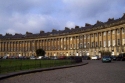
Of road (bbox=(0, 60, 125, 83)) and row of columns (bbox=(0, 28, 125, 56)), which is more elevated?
row of columns (bbox=(0, 28, 125, 56))

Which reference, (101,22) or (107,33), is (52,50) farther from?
(107,33)

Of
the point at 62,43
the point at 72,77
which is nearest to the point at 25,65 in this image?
the point at 72,77

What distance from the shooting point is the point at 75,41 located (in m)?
113

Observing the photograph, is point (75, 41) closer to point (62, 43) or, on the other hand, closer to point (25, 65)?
point (62, 43)

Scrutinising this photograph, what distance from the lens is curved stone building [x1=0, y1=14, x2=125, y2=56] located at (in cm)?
8606

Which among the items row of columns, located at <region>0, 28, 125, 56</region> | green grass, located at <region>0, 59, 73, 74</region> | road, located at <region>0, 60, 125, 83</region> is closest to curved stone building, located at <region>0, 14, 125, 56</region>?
row of columns, located at <region>0, 28, 125, 56</region>

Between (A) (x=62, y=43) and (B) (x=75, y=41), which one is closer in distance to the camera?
(B) (x=75, y=41)

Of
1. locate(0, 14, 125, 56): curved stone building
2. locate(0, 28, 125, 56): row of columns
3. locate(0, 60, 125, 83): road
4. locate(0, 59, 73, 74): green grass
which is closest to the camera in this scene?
locate(0, 60, 125, 83): road

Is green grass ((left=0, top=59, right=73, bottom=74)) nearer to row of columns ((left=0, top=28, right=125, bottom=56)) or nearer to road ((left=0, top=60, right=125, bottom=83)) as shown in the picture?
road ((left=0, top=60, right=125, bottom=83))

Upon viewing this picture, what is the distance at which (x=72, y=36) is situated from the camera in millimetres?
114312

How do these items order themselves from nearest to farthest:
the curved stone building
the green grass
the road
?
the road, the green grass, the curved stone building

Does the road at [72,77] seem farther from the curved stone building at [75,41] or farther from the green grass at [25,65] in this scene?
the curved stone building at [75,41]

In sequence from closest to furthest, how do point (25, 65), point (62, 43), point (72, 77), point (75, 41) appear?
point (72, 77), point (25, 65), point (75, 41), point (62, 43)

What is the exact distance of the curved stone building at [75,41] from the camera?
282 feet
